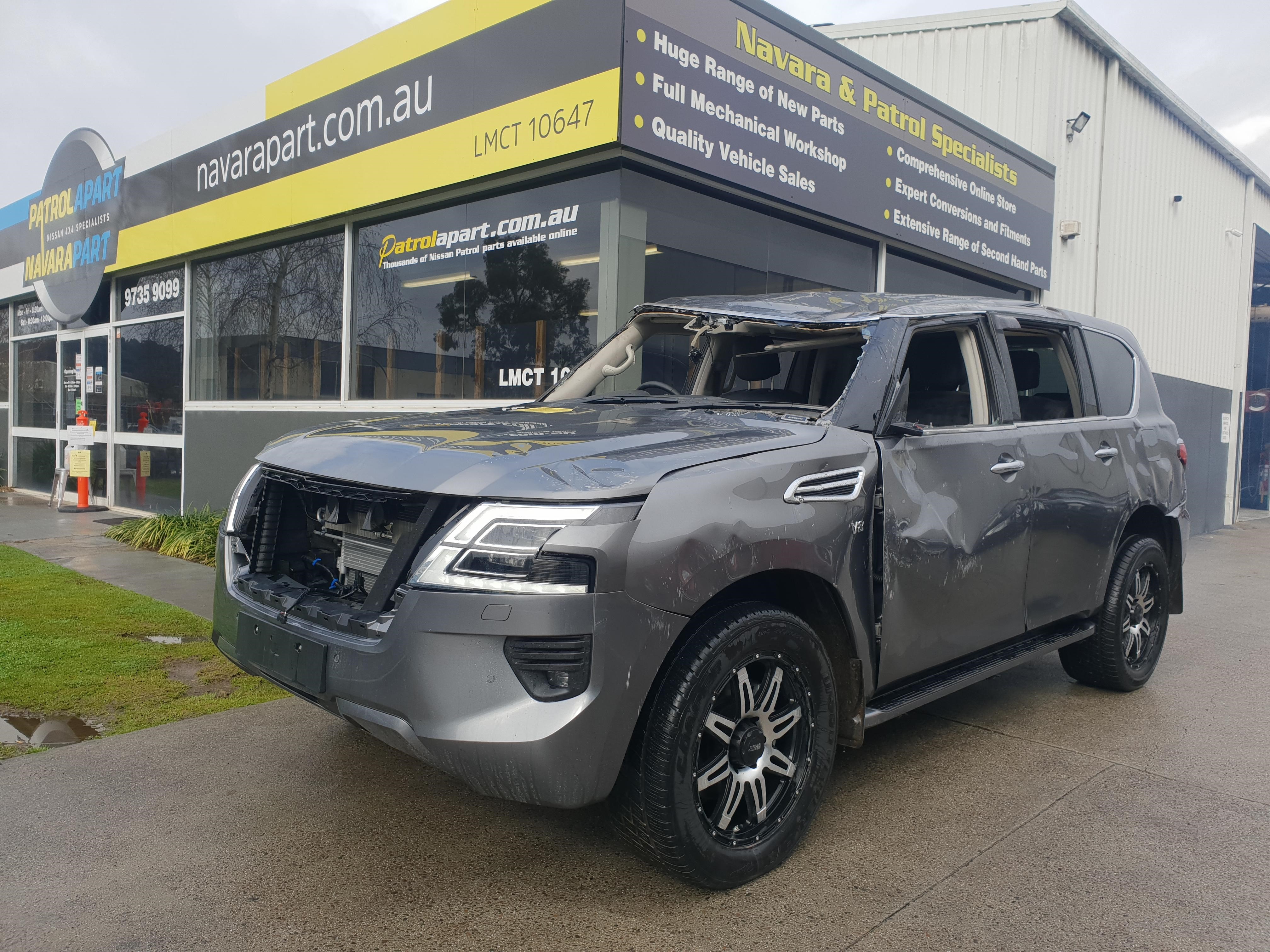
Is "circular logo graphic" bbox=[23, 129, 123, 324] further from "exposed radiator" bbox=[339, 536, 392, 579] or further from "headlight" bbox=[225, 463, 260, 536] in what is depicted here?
"exposed radiator" bbox=[339, 536, 392, 579]

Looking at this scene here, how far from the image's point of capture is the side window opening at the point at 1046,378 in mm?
4441

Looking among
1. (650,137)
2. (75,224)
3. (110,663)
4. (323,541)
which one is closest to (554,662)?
(323,541)

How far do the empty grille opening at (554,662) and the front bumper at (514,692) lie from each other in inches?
0.6

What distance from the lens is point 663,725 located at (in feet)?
8.32

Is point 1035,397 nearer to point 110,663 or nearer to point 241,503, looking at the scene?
point 241,503

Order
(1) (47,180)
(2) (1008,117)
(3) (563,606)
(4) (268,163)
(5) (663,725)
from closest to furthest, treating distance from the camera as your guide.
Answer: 1. (3) (563,606)
2. (5) (663,725)
3. (4) (268,163)
4. (2) (1008,117)
5. (1) (47,180)

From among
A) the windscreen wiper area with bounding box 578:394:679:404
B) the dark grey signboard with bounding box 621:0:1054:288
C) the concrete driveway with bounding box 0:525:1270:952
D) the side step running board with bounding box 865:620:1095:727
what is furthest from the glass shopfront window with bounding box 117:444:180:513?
the side step running board with bounding box 865:620:1095:727

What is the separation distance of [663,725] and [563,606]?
0.46 metres

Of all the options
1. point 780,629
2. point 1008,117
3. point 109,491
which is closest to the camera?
point 780,629

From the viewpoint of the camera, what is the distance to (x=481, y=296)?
7535 mm

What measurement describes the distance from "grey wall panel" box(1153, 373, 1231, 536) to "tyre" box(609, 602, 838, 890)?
39.8 feet

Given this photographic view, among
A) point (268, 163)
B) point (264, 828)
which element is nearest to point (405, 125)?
point (268, 163)

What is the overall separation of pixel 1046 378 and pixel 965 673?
1.68 m

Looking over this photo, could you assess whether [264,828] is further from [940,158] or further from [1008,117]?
[1008,117]
